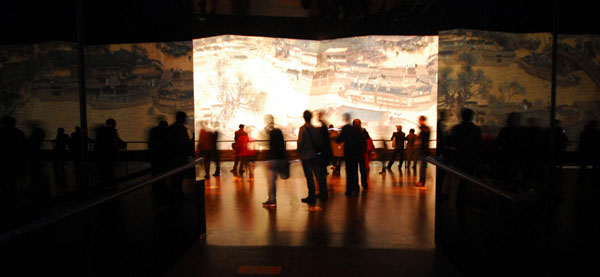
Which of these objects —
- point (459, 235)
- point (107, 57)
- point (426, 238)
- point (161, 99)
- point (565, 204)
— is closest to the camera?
point (565, 204)

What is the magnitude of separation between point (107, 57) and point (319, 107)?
11.6 m

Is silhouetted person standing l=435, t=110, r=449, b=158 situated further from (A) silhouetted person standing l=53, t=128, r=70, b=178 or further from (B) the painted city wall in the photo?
(A) silhouetted person standing l=53, t=128, r=70, b=178

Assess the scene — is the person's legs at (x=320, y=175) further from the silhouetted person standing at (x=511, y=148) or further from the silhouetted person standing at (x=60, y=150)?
the silhouetted person standing at (x=60, y=150)

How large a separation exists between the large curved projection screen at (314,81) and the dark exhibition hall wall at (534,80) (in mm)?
10433

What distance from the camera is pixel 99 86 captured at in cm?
273

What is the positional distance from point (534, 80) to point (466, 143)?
4.45ft

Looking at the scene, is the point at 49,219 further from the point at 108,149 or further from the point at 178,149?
the point at 178,149

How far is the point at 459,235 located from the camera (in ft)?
11.8

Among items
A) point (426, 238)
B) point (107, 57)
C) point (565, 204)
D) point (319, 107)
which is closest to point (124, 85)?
point (107, 57)

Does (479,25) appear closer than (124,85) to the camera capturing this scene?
No

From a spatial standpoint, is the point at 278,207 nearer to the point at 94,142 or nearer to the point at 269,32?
the point at 94,142

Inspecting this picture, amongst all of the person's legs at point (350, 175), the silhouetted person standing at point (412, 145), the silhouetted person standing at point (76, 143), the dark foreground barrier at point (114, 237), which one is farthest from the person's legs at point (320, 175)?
the silhouetted person standing at point (76, 143)

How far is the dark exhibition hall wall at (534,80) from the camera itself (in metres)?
1.82

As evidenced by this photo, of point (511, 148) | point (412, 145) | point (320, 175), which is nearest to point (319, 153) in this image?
point (320, 175)
